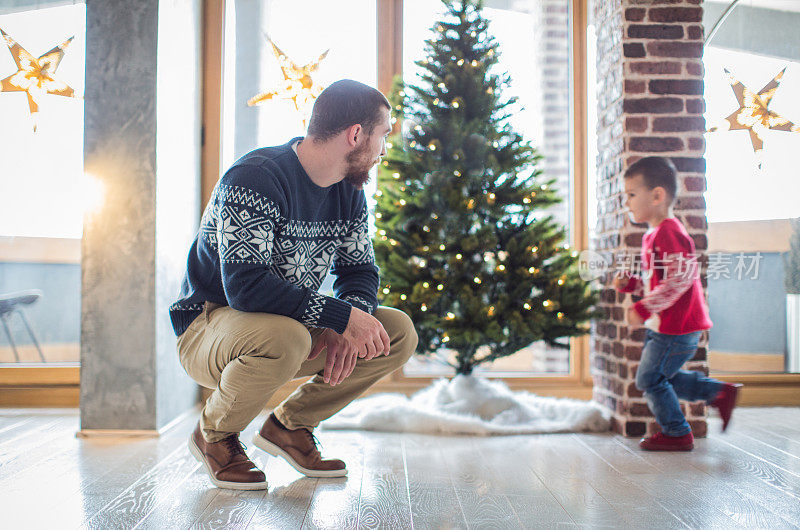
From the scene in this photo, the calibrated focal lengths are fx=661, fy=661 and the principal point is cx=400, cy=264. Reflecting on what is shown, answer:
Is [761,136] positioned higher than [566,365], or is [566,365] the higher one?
[761,136]

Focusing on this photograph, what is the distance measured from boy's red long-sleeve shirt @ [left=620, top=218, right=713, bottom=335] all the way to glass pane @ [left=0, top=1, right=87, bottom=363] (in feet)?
8.75

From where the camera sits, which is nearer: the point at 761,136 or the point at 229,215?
the point at 229,215

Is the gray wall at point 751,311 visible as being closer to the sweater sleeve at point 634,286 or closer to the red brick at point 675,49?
the sweater sleeve at point 634,286

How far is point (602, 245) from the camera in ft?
9.61

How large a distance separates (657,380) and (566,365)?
103 cm

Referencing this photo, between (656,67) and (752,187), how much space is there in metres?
1.11

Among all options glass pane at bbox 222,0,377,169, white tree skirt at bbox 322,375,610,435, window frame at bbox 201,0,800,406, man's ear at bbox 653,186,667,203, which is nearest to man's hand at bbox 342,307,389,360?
white tree skirt at bbox 322,375,610,435

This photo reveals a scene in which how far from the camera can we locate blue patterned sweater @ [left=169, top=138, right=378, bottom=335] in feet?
5.51

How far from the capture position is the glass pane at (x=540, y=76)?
11.5 feet

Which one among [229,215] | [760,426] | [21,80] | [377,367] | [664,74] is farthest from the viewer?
[21,80]

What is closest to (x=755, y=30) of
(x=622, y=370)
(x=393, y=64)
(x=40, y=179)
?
(x=393, y=64)

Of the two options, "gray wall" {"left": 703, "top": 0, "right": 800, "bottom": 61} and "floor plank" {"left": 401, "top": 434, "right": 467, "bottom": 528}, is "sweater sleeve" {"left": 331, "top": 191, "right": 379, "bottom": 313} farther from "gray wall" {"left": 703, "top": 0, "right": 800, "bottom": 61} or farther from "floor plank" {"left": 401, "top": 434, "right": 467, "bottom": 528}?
"gray wall" {"left": 703, "top": 0, "right": 800, "bottom": 61}

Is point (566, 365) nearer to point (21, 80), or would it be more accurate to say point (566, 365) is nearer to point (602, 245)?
point (602, 245)

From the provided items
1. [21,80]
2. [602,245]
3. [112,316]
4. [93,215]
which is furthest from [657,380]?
[21,80]
